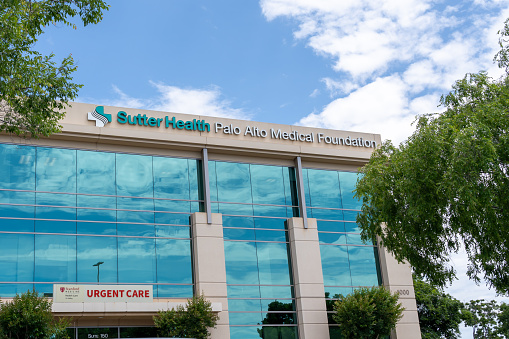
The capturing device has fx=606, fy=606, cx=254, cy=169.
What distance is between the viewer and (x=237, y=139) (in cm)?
3134

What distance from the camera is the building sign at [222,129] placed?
28.8 meters

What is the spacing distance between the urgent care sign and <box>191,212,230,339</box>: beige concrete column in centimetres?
250

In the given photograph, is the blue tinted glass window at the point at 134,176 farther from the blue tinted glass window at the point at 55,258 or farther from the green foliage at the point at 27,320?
the green foliage at the point at 27,320

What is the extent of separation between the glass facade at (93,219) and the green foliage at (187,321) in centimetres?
171

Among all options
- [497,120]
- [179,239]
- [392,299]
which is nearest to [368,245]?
[392,299]

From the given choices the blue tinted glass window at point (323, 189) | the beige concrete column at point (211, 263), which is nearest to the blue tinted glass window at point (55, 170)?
the beige concrete column at point (211, 263)

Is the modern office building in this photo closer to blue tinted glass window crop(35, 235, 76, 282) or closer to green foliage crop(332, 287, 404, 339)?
blue tinted glass window crop(35, 235, 76, 282)

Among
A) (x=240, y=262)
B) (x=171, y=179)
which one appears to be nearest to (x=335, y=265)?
(x=240, y=262)

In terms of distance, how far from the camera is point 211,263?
28312 mm

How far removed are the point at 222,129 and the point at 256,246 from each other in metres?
6.19

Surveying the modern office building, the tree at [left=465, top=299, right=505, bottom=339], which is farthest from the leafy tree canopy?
the modern office building

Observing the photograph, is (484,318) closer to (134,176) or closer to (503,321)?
(503,321)

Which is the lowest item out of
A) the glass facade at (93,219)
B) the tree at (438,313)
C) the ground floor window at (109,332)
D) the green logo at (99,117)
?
the ground floor window at (109,332)

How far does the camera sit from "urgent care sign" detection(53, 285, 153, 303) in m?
25.0
